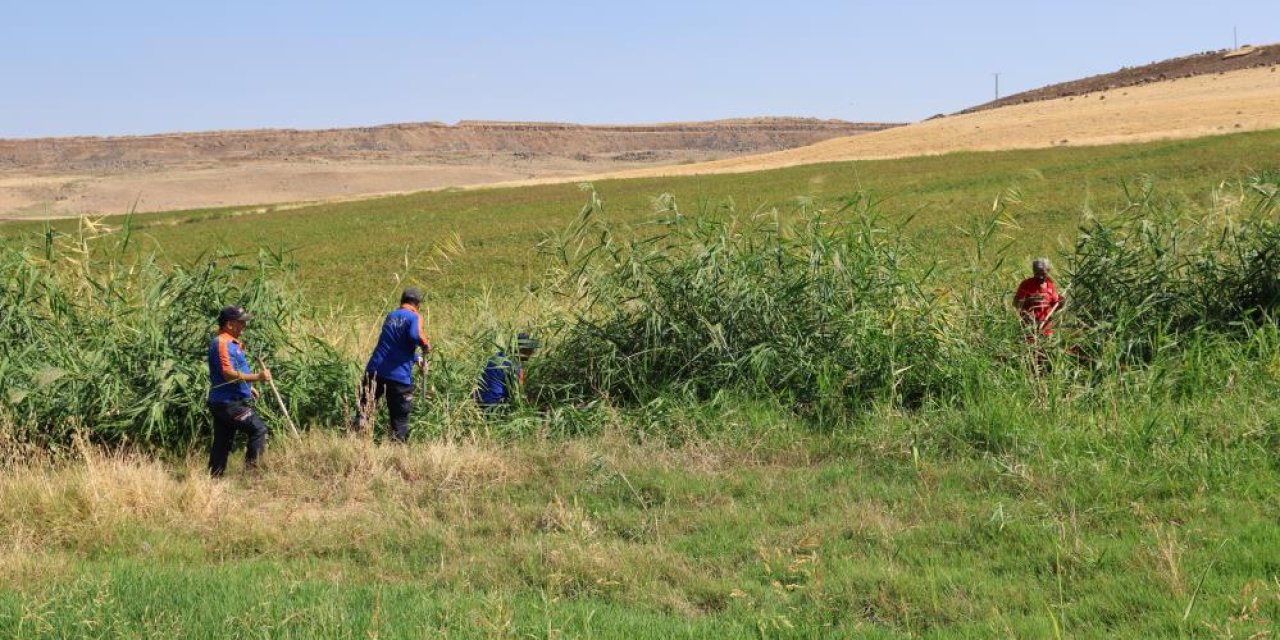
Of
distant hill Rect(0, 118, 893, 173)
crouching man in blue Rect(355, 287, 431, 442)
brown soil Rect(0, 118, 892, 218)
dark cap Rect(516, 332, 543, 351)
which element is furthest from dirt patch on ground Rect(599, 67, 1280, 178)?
distant hill Rect(0, 118, 893, 173)

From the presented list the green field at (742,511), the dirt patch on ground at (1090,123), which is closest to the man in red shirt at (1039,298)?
the green field at (742,511)

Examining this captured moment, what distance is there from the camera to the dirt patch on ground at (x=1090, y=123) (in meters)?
50.8

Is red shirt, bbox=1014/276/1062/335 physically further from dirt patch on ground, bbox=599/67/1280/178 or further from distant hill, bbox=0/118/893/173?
distant hill, bbox=0/118/893/173

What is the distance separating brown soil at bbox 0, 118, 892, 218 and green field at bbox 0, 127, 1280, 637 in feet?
252

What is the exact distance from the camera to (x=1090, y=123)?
5966 centimetres

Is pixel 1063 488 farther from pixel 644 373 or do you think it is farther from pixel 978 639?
pixel 644 373

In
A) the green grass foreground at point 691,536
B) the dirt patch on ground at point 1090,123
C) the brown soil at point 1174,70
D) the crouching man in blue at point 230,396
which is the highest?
the brown soil at point 1174,70

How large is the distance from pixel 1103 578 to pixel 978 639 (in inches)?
33.3

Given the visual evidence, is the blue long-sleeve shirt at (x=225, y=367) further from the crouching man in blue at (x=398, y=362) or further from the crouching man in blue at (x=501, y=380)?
the crouching man in blue at (x=501, y=380)

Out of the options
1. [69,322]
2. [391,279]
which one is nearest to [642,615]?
[69,322]

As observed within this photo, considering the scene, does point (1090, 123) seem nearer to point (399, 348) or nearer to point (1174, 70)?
point (1174, 70)

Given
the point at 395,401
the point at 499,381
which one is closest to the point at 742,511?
the point at 395,401

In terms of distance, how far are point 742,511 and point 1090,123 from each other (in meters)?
58.5

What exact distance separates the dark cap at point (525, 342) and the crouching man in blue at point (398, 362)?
948mm
